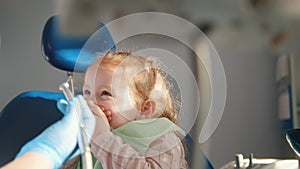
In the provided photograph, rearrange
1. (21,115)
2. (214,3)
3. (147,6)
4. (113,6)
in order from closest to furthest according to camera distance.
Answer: (214,3)
(147,6)
(113,6)
(21,115)

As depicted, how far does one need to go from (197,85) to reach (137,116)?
164 millimetres

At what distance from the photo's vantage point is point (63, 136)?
0.91 metres

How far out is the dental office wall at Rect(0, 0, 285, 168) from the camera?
44.4 inches

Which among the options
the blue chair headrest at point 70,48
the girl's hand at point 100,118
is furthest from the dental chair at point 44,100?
the girl's hand at point 100,118

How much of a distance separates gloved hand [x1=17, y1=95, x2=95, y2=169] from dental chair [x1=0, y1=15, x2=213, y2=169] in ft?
0.17

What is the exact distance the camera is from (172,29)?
940 millimetres

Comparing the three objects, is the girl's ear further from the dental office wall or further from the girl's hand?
the dental office wall

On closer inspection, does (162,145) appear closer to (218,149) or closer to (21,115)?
(218,149)

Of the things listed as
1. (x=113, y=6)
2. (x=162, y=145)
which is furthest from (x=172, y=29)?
(x=162, y=145)

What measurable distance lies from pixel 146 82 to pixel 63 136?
0.21m

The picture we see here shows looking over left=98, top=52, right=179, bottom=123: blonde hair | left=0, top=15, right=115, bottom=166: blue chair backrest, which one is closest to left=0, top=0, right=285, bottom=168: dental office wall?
left=0, top=15, right=115, bottom=166: blue chair backrest

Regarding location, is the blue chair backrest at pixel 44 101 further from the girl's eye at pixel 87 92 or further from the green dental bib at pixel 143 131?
the green dental bib at pixel 143 131

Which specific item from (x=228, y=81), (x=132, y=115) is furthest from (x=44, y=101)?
(x=228, y=81)

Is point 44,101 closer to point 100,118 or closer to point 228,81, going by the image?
point 100,118
